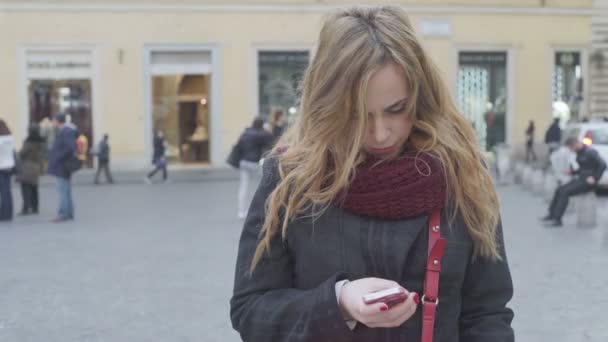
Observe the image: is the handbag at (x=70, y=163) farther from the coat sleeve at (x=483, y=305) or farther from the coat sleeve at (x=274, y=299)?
the coat sleeve at (x=483, y=305)

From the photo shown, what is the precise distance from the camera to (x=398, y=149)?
2131 mm

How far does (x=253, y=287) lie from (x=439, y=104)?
1.98 feet

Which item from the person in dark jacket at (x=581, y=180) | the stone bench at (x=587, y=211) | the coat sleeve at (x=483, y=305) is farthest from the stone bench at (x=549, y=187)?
the coat sleeve at (x=483, y=305)

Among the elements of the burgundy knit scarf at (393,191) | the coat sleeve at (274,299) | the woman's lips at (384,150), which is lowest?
the coat sleeve at (274,299)

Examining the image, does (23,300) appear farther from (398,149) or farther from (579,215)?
(579,215)

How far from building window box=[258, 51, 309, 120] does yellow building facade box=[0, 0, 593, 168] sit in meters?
0.03

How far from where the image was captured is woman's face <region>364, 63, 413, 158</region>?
2018 millimetres

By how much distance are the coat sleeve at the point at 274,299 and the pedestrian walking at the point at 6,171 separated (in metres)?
14.5

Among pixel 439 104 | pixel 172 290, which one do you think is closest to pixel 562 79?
pixel 172 290

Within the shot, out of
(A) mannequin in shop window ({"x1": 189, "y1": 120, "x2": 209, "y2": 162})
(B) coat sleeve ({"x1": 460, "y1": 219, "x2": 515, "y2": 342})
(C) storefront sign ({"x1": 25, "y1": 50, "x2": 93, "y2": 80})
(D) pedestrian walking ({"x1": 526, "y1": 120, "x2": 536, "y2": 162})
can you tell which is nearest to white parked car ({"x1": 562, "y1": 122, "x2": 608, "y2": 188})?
(D) pedestrian walking ({"x1": 526, "y1": 120, "x2": 536, "y2": 162})

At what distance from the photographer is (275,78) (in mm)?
29875

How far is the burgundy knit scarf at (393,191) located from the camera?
6.68ft

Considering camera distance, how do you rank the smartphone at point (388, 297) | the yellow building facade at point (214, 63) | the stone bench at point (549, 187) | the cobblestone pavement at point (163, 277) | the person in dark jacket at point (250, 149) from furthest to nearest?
the yellow building facade at point (214, 63) → the stone bench at point (549, 187) → the person in dark jacket at point (250, 149) → the cobblestone pavement at point (163, 277) → the smartphone at point (388, 297)

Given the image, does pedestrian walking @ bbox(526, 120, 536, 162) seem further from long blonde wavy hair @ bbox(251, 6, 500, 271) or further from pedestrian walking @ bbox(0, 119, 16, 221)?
long blonde wavy hair @ bbox(251, 6, 500, 271)
